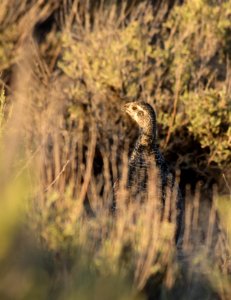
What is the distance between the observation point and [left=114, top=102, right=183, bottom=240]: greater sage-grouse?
6211 millimetres

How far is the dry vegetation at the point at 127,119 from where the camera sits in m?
5.03

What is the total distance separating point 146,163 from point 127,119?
200cm

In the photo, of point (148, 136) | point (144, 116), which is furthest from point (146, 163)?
point (144, 116)

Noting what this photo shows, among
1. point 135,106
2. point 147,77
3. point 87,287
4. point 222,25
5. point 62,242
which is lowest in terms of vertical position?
point 87,287

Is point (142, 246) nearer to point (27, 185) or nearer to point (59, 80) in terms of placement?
point (27, 185)

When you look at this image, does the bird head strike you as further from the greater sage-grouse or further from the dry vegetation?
the dry vegetation

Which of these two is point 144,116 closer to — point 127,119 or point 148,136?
point 148,136

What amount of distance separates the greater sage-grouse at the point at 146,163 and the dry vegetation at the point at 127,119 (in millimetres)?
77

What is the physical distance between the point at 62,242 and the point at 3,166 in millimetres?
539

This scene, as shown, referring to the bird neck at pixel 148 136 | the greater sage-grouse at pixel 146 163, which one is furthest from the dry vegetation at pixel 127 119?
the bird neck at pixel 148 136

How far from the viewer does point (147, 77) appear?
8.57m

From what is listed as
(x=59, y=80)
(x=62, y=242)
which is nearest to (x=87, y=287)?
(x=62, y=242)

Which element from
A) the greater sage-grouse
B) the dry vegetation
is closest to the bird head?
the greater sage-grouse

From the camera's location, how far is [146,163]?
6.61 meters
